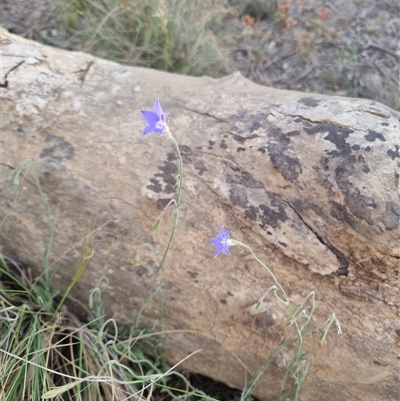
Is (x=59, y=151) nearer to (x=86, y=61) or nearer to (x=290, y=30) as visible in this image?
(x=86, y=61)

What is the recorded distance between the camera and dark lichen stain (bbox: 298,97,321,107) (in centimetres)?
172

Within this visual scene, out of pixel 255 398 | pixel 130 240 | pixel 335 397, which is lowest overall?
pixel 255 398

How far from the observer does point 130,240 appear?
172cm

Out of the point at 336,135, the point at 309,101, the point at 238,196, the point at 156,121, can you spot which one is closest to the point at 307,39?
the point at 309,101

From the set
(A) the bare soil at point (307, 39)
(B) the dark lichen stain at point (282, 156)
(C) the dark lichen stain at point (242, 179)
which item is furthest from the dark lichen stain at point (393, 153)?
(A) the bare soil at point (307, 39)

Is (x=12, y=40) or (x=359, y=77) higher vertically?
(x=12, y=40)

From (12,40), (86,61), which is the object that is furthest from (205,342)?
(12,40)

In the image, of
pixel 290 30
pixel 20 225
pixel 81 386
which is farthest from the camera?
pixel 290 30

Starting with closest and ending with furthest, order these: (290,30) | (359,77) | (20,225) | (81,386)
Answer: (81,386) → (20,225) → (359,77) → (290,30)

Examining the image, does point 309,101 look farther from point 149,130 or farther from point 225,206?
point 149,130

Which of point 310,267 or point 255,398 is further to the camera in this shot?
point 255,398

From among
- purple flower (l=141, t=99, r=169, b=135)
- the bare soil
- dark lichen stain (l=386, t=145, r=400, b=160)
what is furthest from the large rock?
the bare soil

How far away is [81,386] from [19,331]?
281 mm

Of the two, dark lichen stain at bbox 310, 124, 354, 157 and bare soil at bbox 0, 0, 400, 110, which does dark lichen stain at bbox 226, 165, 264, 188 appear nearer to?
dark lichen stain at bbox 310, 124, 354, 157
